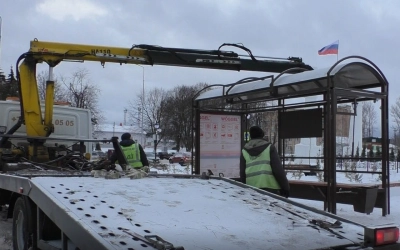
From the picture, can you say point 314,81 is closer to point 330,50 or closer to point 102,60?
point 102,60

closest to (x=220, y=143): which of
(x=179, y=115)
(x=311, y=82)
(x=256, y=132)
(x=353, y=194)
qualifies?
(x=311, y=82)

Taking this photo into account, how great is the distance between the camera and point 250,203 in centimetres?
466

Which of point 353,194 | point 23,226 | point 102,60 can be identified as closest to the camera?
point 23,226

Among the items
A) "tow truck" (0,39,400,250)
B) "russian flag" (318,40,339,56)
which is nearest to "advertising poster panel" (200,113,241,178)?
"tow truck" (0,39,400,250)

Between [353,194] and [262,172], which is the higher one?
[262,172]

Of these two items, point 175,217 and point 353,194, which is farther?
point 353,194

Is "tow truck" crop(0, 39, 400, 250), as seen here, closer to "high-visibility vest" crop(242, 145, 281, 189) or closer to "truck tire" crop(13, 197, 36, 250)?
"truck tire" crop(13, 197, 36, 250)

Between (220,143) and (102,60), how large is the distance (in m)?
3.24

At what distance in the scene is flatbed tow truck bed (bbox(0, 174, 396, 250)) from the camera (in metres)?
3.34

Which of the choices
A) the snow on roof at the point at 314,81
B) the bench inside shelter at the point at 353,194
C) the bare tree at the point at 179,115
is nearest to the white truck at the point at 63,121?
the snow on roof at the point at 314,81

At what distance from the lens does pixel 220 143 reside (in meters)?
10.8

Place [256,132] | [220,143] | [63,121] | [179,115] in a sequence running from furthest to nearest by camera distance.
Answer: [179,115] → [220,143] → [63,121] → [256,132]

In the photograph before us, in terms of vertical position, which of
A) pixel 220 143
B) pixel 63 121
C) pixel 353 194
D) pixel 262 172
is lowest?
pixel 353 194

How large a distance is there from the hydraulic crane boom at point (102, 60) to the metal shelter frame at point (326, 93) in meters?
0.74
